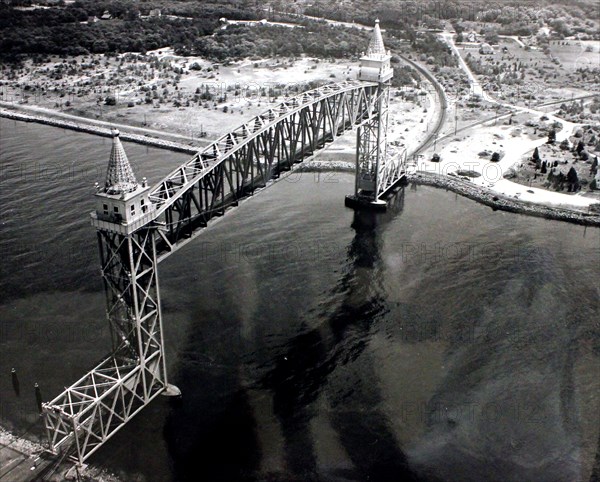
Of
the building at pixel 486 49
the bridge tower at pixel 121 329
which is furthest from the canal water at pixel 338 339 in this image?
the building at pixel 486 49

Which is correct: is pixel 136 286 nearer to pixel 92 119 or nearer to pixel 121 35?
pixel 92 119

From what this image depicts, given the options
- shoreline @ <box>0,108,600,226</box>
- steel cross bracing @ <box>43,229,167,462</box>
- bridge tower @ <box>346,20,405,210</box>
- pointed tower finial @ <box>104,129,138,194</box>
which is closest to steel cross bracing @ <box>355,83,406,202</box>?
bridge tower @ <box>346,20,405,210</box>

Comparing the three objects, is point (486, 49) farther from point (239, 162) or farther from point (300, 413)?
point (300, 413)

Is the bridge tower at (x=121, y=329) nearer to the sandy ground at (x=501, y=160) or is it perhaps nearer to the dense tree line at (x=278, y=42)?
the sandy ground at (x=501, y=160)

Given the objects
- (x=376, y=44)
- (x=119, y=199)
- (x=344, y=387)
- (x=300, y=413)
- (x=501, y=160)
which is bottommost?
(x=300, y=413)

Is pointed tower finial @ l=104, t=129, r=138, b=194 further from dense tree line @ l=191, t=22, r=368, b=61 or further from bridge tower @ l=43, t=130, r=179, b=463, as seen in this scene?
dense tree line @ l=191, t=22, r=368, b=61

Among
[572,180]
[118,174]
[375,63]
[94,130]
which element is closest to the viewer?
[118,174]

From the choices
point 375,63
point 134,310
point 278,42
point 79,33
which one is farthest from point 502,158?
point 79,33
